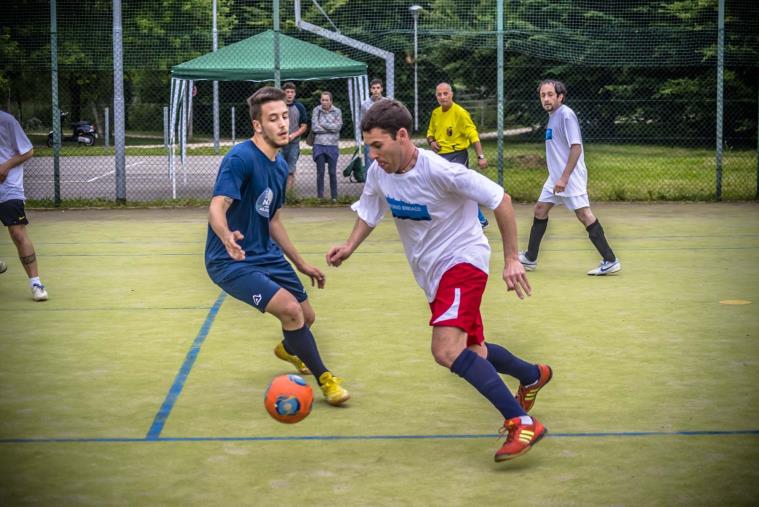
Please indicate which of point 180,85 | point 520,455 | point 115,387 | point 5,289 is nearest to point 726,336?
point 520,455

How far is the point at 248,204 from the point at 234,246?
0.67 metres

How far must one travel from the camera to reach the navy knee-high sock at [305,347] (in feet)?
20.4

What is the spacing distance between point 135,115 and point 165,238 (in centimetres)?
1926

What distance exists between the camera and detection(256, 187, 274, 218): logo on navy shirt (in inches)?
251

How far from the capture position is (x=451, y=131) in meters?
13.7

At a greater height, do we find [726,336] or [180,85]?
[180,85]

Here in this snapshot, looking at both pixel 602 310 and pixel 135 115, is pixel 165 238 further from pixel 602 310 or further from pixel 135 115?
pixel 135 115

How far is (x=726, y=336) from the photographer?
7941mm

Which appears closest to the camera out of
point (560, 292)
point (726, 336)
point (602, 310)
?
point (726, 336)

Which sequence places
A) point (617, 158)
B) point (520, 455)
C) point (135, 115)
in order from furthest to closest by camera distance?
point (135, 115), point (617, 158), point (520, 455)

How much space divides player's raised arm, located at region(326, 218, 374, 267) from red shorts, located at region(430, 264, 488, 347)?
23.8 inches

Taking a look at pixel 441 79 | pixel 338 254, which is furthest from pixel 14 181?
pixel 441 79

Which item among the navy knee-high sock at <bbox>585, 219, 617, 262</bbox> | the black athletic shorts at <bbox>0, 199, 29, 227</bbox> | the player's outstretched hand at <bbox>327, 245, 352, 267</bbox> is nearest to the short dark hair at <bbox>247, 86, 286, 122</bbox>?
the player's outstretched hand at <bbox>327, 245, 352, 267</bbox>

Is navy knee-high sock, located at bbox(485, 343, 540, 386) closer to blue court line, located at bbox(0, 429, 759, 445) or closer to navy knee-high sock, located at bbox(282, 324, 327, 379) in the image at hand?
blue court line, located at bbox(0, 429, 759, 445)
